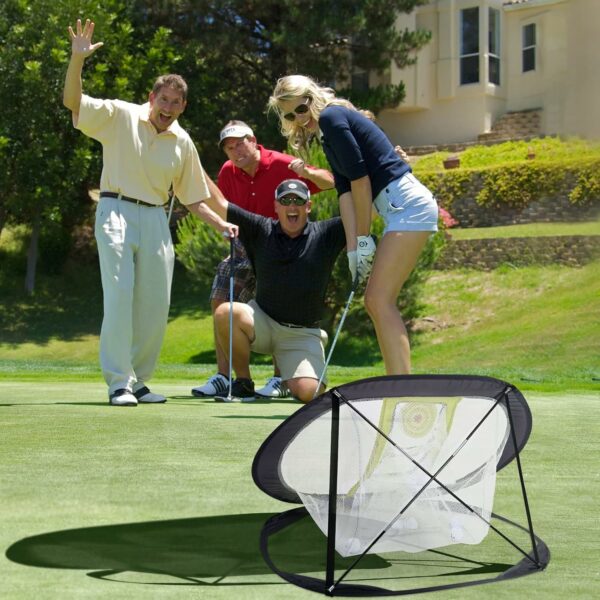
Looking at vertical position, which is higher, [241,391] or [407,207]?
[407,207]

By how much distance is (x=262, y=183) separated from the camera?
7934 mm

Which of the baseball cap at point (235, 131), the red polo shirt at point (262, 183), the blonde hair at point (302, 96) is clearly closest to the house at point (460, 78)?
the red polo shirt at point (262, 183)

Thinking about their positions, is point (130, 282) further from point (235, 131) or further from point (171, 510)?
point (171, 510)

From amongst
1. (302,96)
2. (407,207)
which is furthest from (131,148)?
(407,207)

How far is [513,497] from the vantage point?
3828 millimetres

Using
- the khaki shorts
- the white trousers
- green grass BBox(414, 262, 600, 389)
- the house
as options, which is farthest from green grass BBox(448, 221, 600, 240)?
the white trousers

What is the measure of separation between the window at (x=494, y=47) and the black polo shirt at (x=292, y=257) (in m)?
25.9

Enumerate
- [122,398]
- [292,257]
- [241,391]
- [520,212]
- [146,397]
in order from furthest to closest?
1. [520,212]
2. [241,391]
3. [292,257]
4. [146,397]
5. [122,398]

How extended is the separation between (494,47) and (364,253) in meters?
28.1

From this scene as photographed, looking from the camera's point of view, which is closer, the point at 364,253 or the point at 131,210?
the point at 364,253

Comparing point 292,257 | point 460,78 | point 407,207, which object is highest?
point 460,78

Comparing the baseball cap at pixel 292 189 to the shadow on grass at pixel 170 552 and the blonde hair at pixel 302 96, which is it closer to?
the blonde hair at pixel 302 96

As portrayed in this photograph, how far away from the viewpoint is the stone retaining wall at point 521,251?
23.2 metres

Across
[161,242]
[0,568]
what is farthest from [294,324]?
[0,568]
